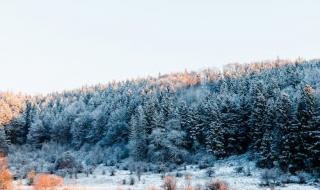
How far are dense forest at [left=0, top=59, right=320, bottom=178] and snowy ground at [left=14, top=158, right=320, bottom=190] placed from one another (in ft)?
11.8

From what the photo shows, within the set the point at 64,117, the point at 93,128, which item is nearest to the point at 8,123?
the point at 64,117

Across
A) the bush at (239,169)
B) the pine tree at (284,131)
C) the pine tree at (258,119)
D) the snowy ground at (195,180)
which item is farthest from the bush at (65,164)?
the pine tree at (284,131)

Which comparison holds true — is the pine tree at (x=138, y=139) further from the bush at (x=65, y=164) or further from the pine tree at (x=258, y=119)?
the pine tree at (x=258, y=119)

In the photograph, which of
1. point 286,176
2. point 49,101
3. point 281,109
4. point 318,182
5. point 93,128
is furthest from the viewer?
point 49,101

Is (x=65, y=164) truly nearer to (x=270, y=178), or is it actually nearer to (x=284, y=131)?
(x=284, y=131)

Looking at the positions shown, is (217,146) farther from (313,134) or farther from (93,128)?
(93,128)

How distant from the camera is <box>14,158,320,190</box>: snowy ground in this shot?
43.7 m

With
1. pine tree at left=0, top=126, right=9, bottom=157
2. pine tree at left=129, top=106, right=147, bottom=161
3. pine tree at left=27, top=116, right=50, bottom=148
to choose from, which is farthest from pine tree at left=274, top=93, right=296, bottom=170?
pine tree at left=27, top=116, right=50, bottom=148

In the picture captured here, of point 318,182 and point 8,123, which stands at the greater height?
point 8,123

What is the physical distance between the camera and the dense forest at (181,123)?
58000 mm

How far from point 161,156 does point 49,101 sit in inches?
3154

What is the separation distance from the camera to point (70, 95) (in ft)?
509

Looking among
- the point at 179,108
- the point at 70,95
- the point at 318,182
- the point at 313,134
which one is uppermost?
the point at 70,95

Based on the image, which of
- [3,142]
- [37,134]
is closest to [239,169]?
[3,142]
